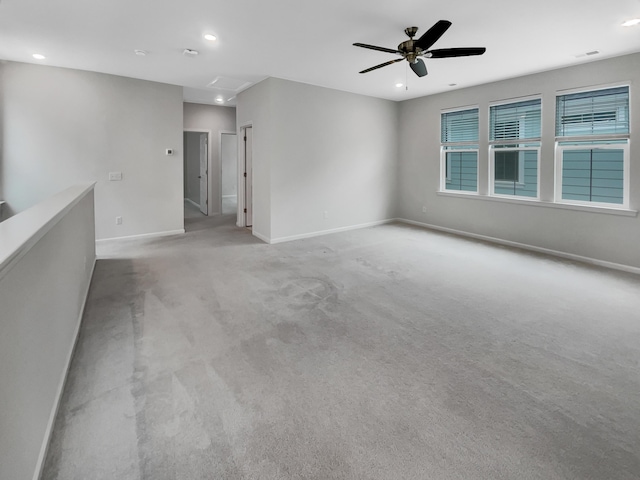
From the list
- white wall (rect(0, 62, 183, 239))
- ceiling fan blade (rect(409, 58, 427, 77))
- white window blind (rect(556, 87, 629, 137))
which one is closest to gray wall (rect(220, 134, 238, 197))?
white wall (rect(0, 62, 183, 239))

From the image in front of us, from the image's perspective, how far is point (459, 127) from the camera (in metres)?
6.56

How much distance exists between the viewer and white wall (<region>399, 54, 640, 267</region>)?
4.49 meters

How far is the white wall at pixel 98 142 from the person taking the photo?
4.94 metres

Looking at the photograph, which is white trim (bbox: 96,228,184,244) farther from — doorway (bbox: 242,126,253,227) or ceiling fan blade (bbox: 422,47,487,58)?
ceiling fan blade (bbox: 422,47,487,58)

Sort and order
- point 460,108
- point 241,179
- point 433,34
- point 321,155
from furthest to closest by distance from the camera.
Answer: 1. point 241,179
2. point 460,108
3. point 321,155
4. point 433,34

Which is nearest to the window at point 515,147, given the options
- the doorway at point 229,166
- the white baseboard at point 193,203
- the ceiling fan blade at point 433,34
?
the ceiling fan blade at point 433,34

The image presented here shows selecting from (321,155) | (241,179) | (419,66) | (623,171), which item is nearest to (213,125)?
(241,179)

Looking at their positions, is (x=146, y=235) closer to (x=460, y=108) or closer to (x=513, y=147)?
(x=460, y=108)

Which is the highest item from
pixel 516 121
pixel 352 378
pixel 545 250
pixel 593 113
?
pixel 516 121

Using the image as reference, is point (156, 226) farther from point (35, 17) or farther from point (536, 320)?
point (536, 320)

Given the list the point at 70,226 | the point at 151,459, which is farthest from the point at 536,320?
the point at 70,226

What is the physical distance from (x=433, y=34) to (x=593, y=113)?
321 cm

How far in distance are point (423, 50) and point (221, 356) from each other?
3391 mm

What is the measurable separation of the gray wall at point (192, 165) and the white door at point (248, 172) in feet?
12.4
